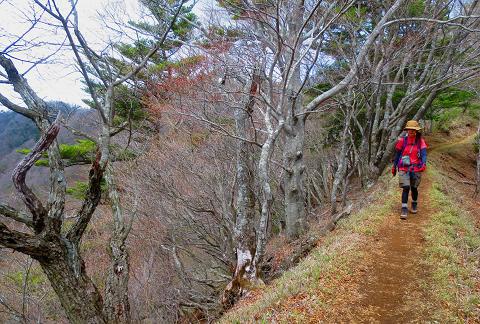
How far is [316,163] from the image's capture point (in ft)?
53.3

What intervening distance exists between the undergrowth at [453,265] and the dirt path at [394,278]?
17 cm

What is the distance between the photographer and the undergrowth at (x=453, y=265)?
379 cm

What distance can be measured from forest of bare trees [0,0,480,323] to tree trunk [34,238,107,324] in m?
0.02

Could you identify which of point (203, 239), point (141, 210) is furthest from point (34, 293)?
point (203, 239)

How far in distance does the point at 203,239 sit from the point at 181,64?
18.9 ft

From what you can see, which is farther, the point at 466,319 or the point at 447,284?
the point at 447,284

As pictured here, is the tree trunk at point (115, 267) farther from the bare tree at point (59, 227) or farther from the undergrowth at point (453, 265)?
the undergrowth at point (453, 265)

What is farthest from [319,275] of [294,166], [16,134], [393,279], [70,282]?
[16,134]

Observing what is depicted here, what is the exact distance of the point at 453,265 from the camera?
15.8 feet

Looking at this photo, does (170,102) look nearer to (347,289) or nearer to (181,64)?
(181,64)

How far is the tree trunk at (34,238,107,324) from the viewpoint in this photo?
12.9ft

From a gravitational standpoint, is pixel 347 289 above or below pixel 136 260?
above

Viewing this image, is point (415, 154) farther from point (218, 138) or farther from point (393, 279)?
point (218, 138)

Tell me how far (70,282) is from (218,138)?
7.23 metres
